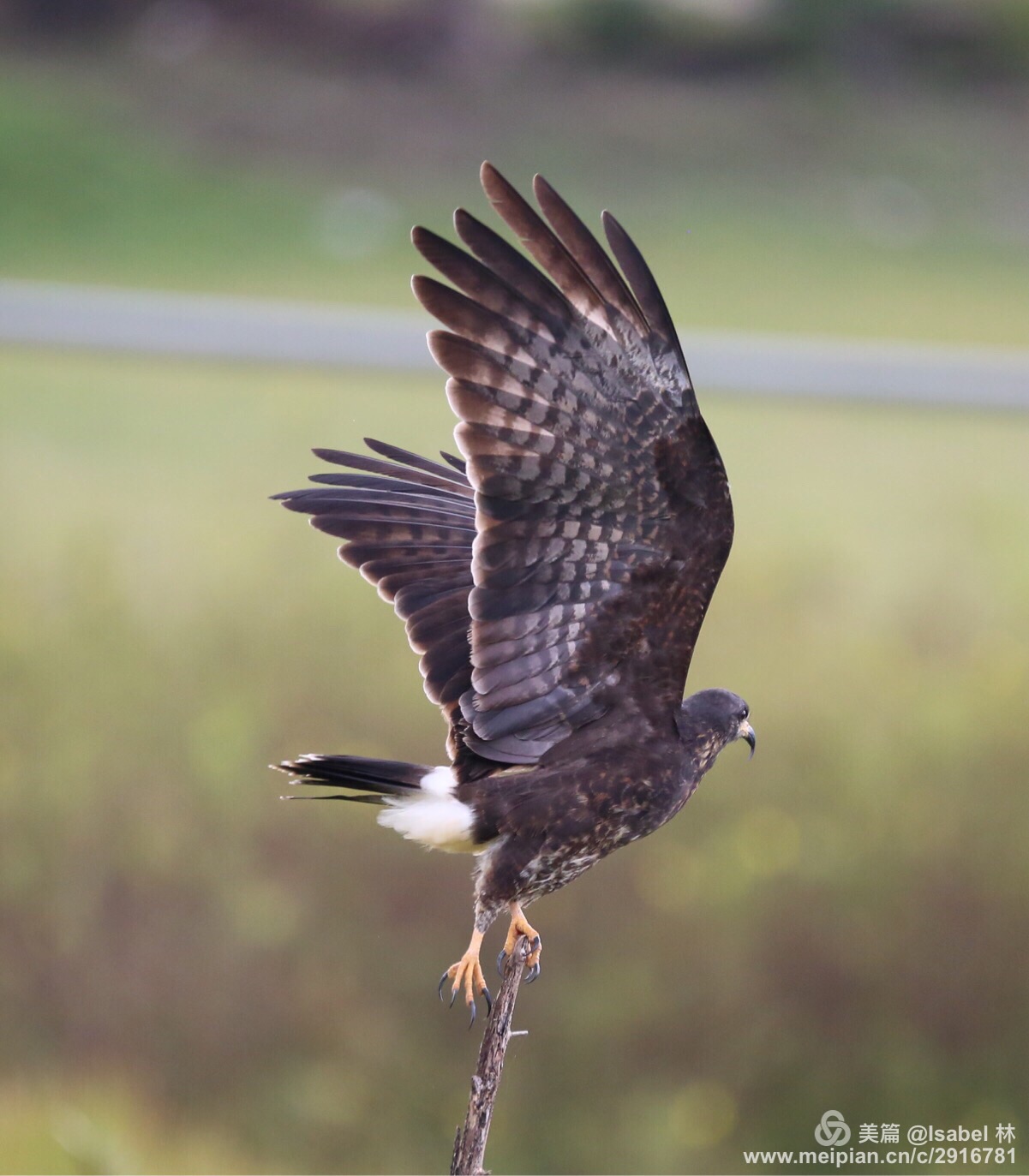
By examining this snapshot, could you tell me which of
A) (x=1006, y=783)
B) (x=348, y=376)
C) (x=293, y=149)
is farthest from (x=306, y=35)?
(x=1006, y=783)

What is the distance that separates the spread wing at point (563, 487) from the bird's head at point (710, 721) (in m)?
0.12

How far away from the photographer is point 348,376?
348 inches

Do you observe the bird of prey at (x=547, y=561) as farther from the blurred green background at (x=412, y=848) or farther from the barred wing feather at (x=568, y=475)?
the blurred green background at (x=412, y=848)

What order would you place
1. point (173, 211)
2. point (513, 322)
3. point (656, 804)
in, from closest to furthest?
point (513, 322) < point (656, 804) < point (173, 211)

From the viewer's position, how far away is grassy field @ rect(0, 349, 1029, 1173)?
21.5 ft

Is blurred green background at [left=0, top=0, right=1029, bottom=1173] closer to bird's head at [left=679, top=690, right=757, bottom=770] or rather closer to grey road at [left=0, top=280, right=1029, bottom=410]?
grey road at [left=0, top=280, right=1029, bottom=410]

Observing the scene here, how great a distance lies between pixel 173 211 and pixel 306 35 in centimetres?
200

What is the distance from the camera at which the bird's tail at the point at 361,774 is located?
2586 millimetres

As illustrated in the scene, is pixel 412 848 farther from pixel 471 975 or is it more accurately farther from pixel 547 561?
pixel 547 561

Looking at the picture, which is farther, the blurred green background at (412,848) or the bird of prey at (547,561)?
the blurred green background at (412,848)

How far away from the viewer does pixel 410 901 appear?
654cm

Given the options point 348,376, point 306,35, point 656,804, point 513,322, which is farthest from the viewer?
point 306,35

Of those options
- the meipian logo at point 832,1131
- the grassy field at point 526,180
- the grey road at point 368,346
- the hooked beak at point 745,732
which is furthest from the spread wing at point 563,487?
the grassy field at point 526,180

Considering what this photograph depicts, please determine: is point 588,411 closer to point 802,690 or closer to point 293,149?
point 802,690
